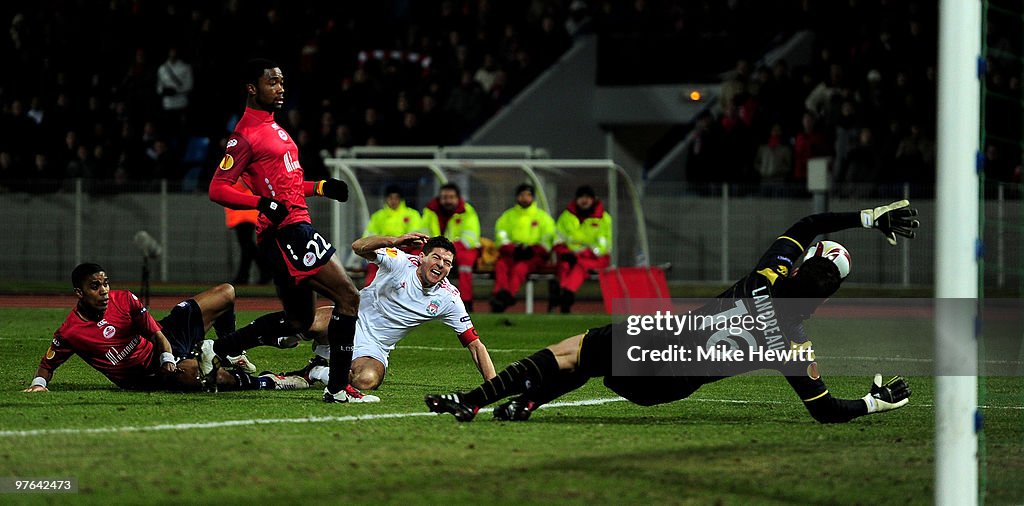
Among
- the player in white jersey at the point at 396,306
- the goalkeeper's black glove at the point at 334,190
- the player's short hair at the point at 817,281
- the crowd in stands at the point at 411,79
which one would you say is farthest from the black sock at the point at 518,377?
the crowd in stands at the point at 411,79

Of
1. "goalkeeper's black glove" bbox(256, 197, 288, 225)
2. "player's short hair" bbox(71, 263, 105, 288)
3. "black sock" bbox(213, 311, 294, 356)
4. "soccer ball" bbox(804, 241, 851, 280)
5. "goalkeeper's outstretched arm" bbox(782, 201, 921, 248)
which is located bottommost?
"black sock" bbox(213, 311, 294, 356)

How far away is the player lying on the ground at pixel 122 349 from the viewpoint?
937 cm

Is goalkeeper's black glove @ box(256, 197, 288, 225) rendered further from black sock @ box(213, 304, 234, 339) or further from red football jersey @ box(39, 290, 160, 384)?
black sock @ box(213, 304, 234, 339)

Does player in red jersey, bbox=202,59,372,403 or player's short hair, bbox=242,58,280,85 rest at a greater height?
player's short hair, bbox=242,58,280,85

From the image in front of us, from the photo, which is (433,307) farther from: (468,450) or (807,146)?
(807,146)

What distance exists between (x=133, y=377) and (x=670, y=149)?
59.5 feet

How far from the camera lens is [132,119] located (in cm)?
2602

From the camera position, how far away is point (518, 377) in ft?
25.2

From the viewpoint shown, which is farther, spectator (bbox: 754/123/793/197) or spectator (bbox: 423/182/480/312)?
spectator (bbox: 754/123/793/197)

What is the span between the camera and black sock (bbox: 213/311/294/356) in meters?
9.91

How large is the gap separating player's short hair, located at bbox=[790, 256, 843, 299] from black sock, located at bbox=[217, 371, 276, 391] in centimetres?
395

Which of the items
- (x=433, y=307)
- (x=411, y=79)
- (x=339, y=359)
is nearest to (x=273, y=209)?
(x=339, y=359)

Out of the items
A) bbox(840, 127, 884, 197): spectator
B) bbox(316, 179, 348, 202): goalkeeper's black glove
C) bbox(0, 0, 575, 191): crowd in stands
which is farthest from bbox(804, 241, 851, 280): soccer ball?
bbox(0, 0, 575, 191): crowd in stands

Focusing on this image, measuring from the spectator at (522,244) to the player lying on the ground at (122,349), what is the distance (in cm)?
936
